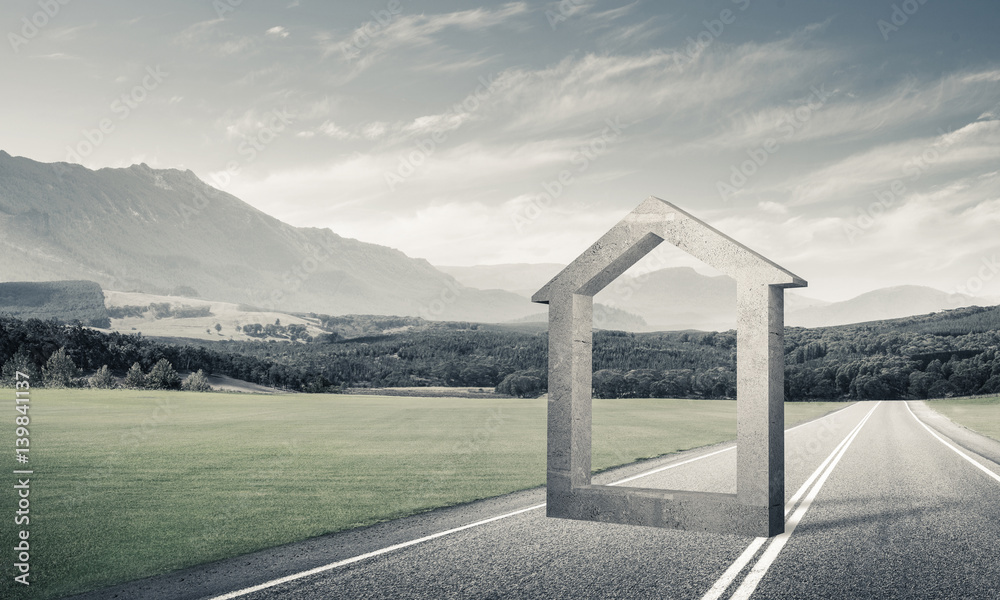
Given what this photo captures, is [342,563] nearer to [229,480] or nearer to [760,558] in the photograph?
[760,558]

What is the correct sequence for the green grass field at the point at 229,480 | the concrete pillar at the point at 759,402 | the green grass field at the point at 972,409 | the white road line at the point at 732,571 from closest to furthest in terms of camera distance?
1. the white road line at the point at 732,571
2. the green grass field at the point at 229,480
3. the concrete pillar at the point at 759,402
4. the green grass field at the point at 972,409

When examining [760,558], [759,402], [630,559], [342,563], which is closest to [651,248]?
[759,402]

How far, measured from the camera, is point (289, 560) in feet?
31.6

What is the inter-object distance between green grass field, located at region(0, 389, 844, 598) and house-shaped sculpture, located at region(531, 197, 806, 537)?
3.11 metres

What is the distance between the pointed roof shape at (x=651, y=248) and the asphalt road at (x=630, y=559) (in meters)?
4.58

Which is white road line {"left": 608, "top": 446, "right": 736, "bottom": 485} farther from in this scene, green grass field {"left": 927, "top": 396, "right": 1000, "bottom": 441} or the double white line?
green grass field {"left": 927, "top": 396, "right": 1000, "bottom": 441}

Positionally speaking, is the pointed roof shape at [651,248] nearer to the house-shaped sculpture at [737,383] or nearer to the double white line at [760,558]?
the house-shaped sculpture at [737,383]

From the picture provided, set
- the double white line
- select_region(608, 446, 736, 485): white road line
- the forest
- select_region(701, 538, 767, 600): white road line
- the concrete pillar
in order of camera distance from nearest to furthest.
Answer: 1. select_region(701, 538, 767, 600): white road line
2. the double white line
3. the concrete pillar
4. select_region(608, 446, 736, 485): white road line
5. the forest

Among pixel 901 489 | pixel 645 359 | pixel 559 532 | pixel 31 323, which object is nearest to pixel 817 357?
pixel 645 359

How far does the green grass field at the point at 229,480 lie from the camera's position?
1059 centimetres

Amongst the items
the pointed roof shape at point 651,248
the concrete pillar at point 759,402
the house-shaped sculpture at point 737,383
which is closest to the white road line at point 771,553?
the house-shaped sculpture at point 737,383

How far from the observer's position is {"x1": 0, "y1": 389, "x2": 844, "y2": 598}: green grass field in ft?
34.7

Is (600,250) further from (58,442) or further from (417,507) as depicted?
(58,442)

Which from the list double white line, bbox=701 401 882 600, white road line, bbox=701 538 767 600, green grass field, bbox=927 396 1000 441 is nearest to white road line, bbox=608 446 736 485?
double white line, bbox=701 401 882 600
